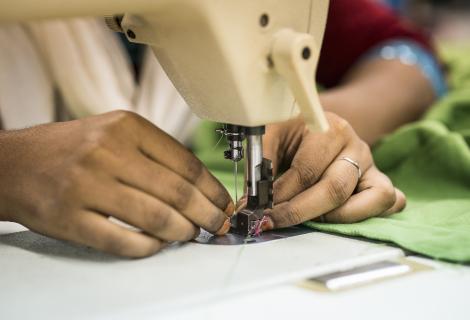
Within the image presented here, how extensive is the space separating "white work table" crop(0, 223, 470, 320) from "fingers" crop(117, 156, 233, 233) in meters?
0.04

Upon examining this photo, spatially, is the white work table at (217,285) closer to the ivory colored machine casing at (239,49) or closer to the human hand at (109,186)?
the human hand at (109,186)

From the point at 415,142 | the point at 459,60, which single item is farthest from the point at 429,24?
the point at 415,142

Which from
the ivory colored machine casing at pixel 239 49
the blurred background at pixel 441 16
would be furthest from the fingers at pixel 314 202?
the blurred background at pixel 441 16

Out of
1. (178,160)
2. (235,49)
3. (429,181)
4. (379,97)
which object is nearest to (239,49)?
(235,49)


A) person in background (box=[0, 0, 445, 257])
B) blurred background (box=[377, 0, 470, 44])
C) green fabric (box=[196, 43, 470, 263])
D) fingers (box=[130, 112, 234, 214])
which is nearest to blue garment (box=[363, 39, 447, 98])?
green fabric (box=[196, 43, 470, 263])

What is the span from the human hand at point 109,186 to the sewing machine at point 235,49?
0.07 m

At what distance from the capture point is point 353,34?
184 centimetres

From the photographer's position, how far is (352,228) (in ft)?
2.98

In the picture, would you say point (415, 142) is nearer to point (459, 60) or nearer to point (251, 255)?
point (251, 255)

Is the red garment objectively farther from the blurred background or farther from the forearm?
the blurred background

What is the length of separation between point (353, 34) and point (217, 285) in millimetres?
1235

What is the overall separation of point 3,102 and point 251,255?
2.91ft

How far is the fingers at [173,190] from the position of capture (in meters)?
0.81

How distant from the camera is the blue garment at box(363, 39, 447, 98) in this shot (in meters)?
1.74
